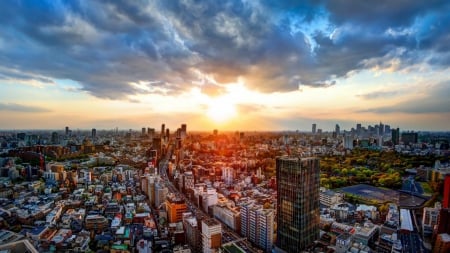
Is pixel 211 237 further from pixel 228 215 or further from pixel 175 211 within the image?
pixel 175 211

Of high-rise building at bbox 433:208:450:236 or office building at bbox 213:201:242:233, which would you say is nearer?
high-rise building at bbox 433:208:450:236

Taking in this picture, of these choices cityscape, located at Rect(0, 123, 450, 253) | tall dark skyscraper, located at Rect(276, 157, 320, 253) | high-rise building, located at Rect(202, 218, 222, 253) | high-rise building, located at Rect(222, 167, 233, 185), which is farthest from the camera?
high-rise building, located at Rect(222, 167, 233, 185)

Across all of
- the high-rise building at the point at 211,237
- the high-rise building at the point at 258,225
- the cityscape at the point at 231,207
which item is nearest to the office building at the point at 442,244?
the cityscape at the point at 231,207

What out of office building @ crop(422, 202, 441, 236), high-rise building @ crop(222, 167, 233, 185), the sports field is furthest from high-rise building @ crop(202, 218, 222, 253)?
high-rise building @ crop(222, 167, 233, 185)

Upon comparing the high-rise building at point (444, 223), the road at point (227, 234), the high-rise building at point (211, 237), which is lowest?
the road at point (227, 234)

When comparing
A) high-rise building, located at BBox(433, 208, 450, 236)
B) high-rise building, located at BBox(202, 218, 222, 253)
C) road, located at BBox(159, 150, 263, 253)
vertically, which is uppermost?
high-rise building, located at BBox(433, 208, 450, 236)

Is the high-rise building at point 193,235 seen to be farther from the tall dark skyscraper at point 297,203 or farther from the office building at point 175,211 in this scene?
the tall dark skyscraper at point 297,203

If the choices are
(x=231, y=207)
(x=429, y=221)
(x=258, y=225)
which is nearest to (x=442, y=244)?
(x=429, y=221)

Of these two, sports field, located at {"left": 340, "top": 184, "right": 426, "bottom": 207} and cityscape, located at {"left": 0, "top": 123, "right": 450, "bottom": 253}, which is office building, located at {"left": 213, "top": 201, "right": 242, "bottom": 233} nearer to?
cityscape, located at {"left": 0, "top": 123, "right": 450, "bottom": 253}
